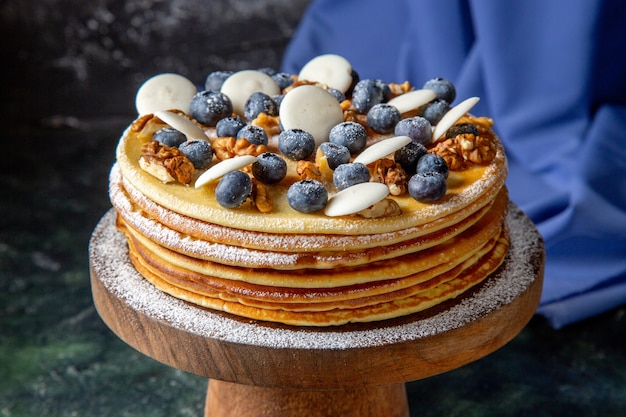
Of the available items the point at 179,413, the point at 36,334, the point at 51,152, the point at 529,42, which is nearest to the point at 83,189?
the point at 51,152

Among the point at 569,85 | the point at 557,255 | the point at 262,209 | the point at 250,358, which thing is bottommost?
the point at 557,255

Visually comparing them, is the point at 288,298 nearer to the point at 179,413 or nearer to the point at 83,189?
the point at 179,413

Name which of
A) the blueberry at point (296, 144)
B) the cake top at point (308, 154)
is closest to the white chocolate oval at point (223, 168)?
the cake top at point (308, 154)

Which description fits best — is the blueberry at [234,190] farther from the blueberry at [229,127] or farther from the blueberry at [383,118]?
the blueberry at [383,118]

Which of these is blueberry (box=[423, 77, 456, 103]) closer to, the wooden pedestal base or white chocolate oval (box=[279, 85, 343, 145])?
white chocolate oval (box=[279, 85, 343, 145])

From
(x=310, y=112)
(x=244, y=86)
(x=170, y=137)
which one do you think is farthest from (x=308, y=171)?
(x=244, y=86)

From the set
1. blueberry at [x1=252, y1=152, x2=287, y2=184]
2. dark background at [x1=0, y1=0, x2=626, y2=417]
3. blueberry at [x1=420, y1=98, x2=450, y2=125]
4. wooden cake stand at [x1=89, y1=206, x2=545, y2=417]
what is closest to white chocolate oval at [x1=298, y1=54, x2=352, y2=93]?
blueberry at [x1=420, y1=98, x2=450, y2=125]
